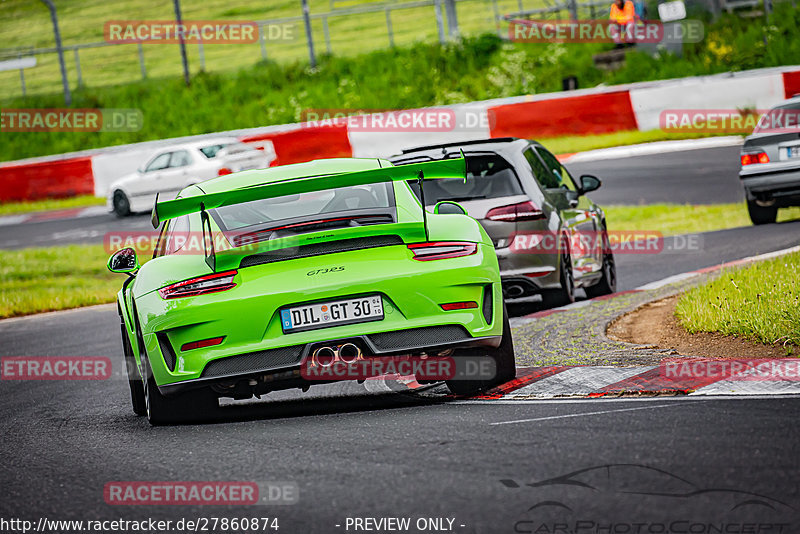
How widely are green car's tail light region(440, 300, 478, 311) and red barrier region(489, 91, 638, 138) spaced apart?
1992 centimetres

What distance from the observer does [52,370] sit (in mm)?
10812

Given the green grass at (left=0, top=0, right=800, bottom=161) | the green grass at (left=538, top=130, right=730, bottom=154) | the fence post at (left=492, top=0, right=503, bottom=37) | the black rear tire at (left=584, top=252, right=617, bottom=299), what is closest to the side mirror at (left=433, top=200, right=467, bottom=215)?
the black rear tire at (left=584, top=252, right=617, bottom=299)

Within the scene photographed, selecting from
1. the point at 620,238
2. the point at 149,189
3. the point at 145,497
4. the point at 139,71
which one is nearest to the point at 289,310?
the point at 145,497

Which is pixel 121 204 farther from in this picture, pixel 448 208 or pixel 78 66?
pixel 448 208

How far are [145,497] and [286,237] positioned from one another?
1.95 meters

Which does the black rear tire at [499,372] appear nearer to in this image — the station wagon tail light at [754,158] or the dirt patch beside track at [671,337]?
the dirt patch beside track at [671,337]

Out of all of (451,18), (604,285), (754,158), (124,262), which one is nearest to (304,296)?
(124,262)

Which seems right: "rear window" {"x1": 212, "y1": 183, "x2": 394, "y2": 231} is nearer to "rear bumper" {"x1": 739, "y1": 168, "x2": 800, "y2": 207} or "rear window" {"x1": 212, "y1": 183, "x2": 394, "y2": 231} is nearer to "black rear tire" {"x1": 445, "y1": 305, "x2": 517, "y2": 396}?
"black rear tire" {"x1": 445, "y1": 305, "x2": 517, "y2": 396}

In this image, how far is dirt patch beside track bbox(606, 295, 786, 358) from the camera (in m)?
8.10

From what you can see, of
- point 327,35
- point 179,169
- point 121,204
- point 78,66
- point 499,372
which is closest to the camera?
point 499,372

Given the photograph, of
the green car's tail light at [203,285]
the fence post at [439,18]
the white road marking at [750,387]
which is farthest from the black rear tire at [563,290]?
the fence post at [439,18]

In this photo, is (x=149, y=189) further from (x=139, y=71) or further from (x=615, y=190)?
(x=139, y=71)

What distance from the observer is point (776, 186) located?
51.9 feet

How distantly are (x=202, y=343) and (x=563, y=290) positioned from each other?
506 cm
